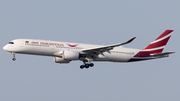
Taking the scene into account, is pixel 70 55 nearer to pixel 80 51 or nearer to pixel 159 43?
pixel 80 51

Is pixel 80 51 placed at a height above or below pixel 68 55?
above

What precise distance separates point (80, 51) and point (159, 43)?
15598 millimetres

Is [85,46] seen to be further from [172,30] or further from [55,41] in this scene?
[172,30]

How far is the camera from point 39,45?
52.9 m

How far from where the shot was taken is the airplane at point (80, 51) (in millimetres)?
52812

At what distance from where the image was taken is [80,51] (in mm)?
54375

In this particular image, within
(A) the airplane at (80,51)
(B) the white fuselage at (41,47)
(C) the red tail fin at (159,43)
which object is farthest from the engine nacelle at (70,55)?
(C) the red tail fin at (159,43)

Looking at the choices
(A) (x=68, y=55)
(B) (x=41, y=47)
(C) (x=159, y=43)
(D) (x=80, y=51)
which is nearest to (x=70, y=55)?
(A) (x=68, y=55)

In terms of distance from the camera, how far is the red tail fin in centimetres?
6034

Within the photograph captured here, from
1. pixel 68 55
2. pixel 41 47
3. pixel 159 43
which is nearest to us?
pixel 68 55

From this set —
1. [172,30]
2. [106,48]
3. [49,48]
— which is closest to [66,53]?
[49,48]

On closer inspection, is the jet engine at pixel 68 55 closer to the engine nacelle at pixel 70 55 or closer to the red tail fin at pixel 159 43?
the engine nacelle at pixel 70 55

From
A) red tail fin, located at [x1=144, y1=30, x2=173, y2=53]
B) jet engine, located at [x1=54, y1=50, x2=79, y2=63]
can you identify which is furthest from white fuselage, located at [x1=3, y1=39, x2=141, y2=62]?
red tail fin, located at [x1=144, y1=30, x2=173, y2=53]

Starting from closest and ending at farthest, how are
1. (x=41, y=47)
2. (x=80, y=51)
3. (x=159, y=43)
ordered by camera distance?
(x=41, y=47) → (x=80, y=51) → (x=159, y=43)
